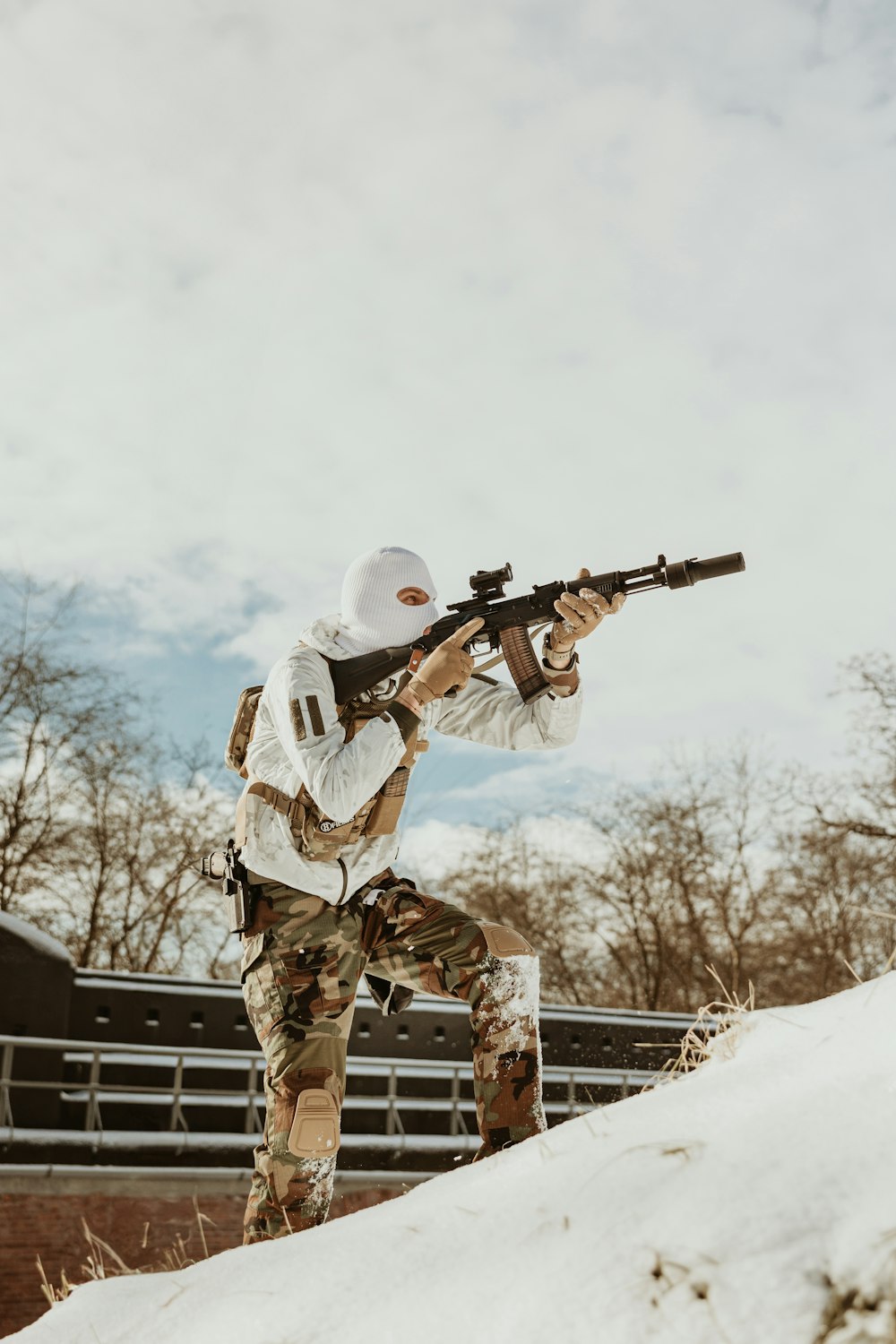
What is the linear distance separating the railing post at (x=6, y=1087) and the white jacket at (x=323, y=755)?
709 centimetres

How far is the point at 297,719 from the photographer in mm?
3578

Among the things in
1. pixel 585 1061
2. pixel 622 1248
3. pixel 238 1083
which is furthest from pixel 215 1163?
pixel 622 1248

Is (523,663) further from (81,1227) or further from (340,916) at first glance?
(81,1227)

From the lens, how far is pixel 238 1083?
36.3 feet

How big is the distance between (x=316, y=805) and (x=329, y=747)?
200 millimetres

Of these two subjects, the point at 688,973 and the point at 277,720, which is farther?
the point at 688,973

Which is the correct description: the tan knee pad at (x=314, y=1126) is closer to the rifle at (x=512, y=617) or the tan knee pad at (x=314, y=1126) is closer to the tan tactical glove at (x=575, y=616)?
the rifle at (x=512, y=617)

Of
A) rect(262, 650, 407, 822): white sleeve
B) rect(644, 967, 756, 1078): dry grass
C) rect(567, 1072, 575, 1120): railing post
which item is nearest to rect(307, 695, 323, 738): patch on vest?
rect(262, 650, 407, 822): white sleeve

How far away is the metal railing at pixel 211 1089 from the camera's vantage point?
10086 millimetres

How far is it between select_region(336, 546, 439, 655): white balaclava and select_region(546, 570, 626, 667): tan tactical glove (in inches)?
24.1

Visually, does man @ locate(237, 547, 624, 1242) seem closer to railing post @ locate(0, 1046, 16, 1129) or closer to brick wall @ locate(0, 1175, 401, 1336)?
railing post @ locate(0, 1046, 16, 1129)

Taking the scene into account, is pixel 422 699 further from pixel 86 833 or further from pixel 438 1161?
pixel 86 833

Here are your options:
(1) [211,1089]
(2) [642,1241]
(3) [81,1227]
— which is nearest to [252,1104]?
(1) [211,1089]

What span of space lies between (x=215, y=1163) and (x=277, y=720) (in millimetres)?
8166
